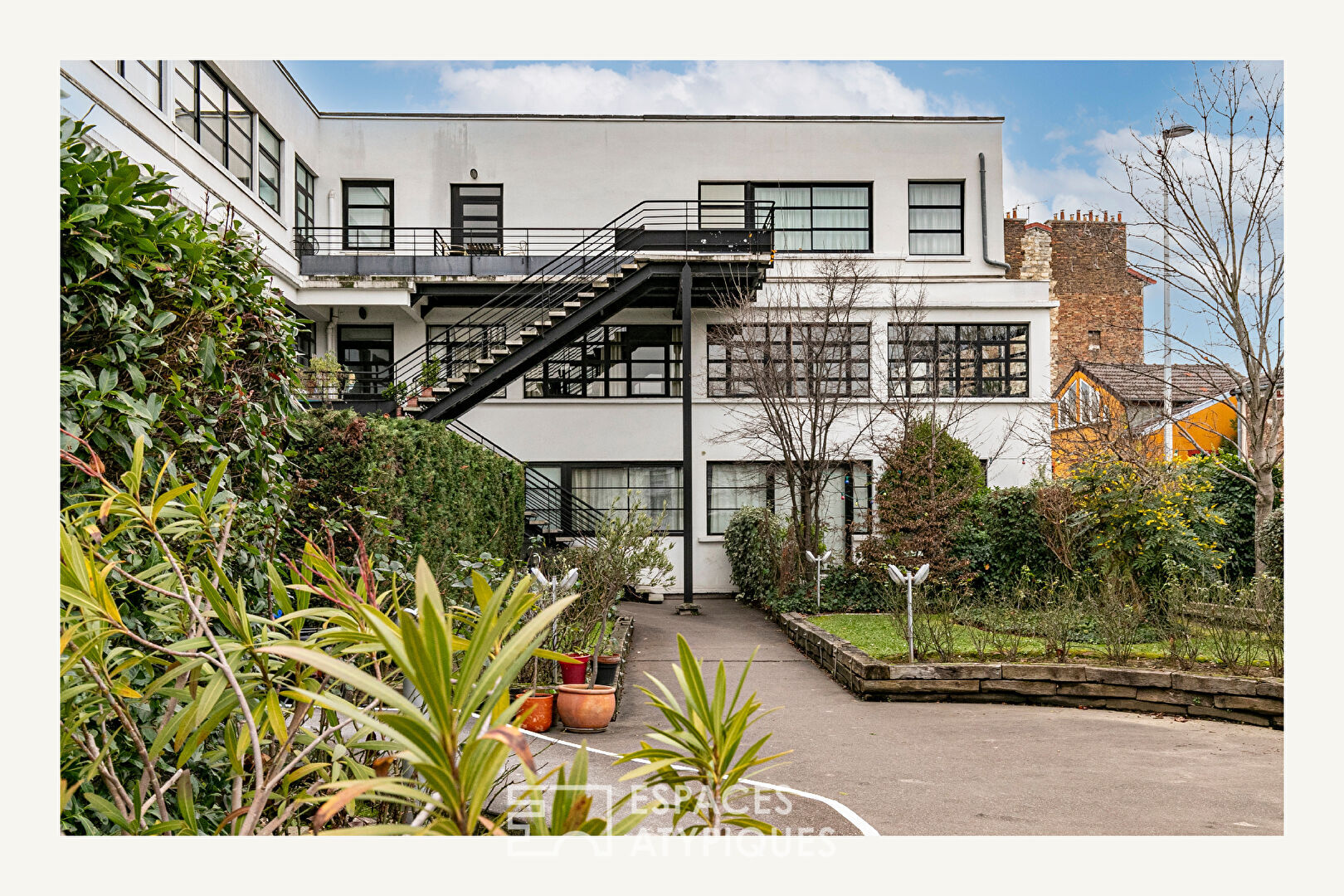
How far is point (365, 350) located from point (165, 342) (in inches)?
606

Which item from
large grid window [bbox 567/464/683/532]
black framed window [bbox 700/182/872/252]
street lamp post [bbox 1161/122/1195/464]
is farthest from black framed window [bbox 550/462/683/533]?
street lamp post [bbox 1161/122/1195/464]

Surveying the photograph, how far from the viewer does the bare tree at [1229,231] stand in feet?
25.7

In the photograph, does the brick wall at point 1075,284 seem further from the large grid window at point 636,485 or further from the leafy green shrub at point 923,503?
the large grid window at point 636,485

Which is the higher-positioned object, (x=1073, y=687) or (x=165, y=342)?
(x=165, y=342)

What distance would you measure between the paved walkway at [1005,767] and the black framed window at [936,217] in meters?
12.3

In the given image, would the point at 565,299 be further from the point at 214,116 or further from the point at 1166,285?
the point at 1166,285

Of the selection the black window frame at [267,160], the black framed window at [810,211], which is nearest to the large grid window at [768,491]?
the black framed window at [810,211]

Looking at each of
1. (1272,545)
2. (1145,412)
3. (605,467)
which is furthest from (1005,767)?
(605,467)

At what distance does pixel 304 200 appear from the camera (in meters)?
16.8

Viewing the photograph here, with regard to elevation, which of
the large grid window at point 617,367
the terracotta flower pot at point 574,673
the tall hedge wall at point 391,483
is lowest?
the terracotta flower pot at point 574,673

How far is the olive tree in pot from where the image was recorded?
21.7 ft
